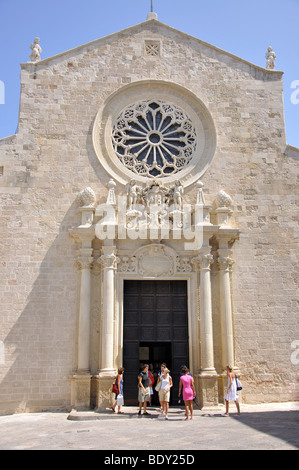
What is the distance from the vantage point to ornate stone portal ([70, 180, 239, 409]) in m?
12.3

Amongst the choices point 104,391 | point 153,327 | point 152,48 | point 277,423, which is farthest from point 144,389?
point 152,48

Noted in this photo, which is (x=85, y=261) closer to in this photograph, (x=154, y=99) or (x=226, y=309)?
(x=226, y=309)

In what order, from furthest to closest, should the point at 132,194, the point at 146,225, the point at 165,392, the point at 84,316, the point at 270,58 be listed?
the point at 270,58 < the point at 132,194 < the point at 146,225 < the point at 84,316 < the point at 165,392

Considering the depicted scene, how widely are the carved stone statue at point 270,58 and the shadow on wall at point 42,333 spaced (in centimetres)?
848

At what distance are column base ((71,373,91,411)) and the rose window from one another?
240 inches

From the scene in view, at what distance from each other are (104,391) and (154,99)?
8826mm

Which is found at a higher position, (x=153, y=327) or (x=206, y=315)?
(x=206, y=315)

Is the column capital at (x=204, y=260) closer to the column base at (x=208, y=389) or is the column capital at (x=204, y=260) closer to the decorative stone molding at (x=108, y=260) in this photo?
the decorative stone molding at (x=108, y=260)

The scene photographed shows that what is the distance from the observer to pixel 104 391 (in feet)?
38.6

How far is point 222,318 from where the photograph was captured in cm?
1288

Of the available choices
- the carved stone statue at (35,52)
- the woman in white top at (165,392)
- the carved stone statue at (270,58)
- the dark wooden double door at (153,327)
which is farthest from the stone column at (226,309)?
the carved stone statue at (35,52)

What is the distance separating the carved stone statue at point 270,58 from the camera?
51.2ft

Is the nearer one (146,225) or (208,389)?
(208,389)
